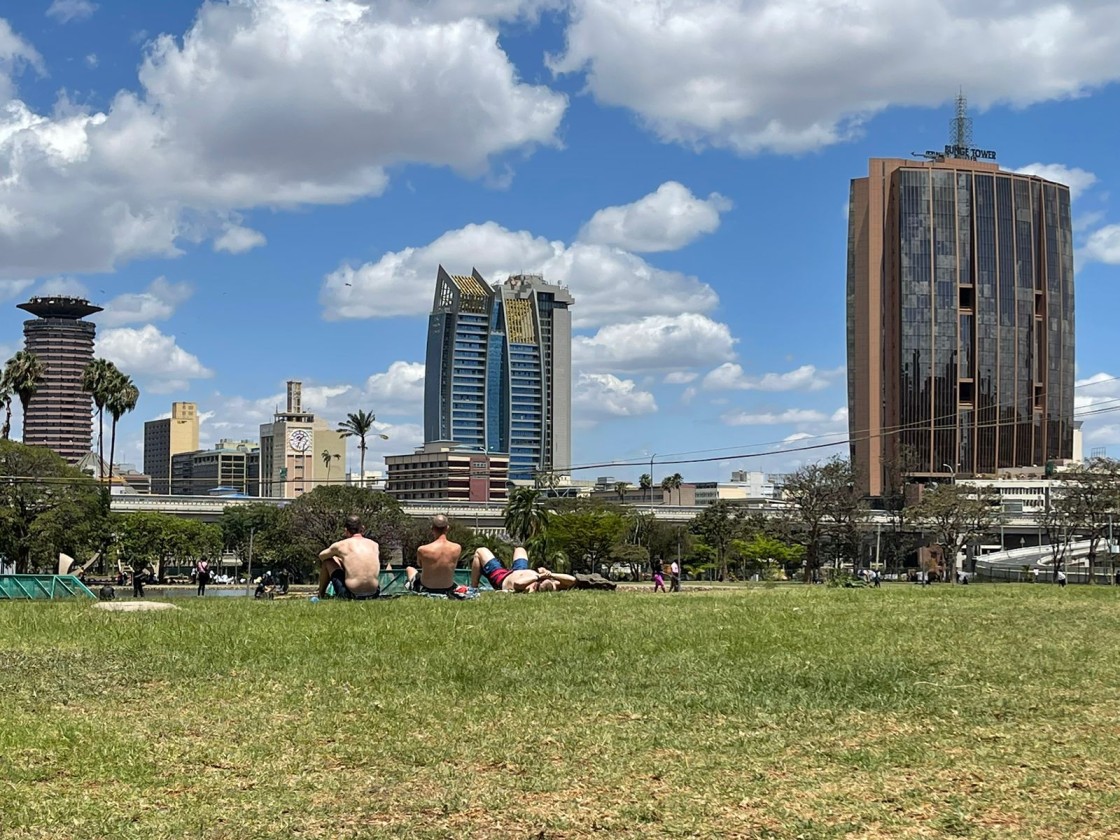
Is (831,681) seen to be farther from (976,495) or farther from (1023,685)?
(976,495)

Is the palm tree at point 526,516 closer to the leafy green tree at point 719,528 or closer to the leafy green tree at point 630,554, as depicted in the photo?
the leafy green tree at point 630,554

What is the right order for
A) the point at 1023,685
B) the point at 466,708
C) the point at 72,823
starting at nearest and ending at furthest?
the point at 72,823, the point at 466,708, the point at 1023,685

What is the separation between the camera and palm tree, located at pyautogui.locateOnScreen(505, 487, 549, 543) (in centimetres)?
10606

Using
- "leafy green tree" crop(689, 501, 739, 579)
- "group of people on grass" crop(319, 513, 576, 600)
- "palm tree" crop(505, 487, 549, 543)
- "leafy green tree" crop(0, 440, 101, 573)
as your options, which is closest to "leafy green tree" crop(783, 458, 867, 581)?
"palm tree" crop(505, 487, 549, 543)

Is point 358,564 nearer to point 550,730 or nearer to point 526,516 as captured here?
point 550,730

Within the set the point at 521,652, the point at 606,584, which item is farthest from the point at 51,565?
the point at 521,652

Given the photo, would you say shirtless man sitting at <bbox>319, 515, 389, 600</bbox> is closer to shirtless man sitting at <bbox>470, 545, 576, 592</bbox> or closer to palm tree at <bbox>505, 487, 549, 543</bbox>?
shirtless man sitting at <bbox>470, 545, 576, 592</bbox>

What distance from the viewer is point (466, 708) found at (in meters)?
12.9

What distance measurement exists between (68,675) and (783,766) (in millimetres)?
8120

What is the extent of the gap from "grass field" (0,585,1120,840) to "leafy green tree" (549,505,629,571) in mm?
100858

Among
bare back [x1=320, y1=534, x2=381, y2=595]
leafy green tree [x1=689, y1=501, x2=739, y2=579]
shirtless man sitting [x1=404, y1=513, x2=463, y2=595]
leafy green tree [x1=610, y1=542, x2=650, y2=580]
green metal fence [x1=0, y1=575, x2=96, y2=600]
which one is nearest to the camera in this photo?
bare back [x1=320, y1=534, x2=381, y2=595]

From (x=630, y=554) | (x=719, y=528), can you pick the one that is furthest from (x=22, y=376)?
(x=719, y=528)

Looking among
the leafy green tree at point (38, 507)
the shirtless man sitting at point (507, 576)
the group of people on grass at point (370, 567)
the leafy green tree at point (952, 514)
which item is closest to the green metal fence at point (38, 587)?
the group of people on grass at point (370, 567)

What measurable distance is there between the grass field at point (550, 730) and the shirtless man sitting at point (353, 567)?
19.7 ft
